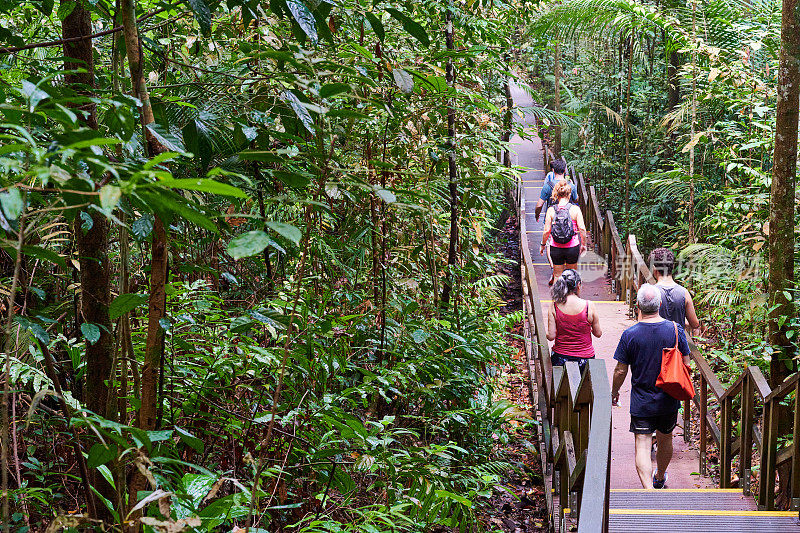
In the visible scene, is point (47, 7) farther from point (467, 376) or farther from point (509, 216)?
point (509, 216)

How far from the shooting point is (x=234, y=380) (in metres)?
2.49

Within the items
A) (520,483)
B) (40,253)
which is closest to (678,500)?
(520,483)

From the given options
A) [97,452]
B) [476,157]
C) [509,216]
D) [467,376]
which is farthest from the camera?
[509,216]

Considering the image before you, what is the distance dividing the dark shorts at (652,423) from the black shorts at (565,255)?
332cm

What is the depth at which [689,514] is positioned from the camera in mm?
4320

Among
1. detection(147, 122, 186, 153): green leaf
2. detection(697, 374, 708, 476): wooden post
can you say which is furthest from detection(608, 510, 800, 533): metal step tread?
detection(147, 122, 186, 153): green leaf

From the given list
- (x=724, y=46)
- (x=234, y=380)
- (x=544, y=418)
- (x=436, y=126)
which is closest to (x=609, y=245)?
(x=724, y=46)

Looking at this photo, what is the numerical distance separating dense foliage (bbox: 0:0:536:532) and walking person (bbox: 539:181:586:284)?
344 cm

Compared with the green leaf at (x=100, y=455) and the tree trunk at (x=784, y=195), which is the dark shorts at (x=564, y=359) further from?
the green leaf at (x=100, y=455)

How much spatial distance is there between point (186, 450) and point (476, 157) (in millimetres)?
3630

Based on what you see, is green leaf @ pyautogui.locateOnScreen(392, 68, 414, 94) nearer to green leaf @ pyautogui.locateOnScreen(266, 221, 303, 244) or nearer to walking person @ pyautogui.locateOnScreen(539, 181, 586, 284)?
green leaf @ pyautogui.locateOnScreen(266, 221, 303, 244)

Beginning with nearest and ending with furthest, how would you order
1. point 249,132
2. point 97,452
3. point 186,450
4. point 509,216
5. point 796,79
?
point 97,452 → point 249,132 → point 186,450 → point 796,79 → point 509,216

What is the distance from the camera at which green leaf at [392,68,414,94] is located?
6.62ft

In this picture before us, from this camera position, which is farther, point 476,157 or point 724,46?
point 724,46
